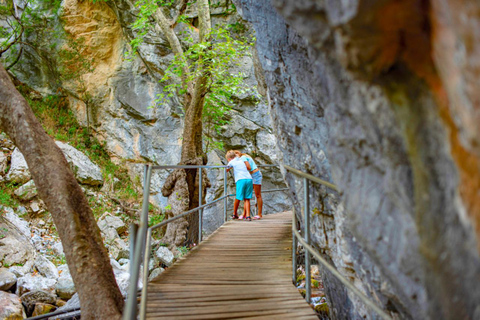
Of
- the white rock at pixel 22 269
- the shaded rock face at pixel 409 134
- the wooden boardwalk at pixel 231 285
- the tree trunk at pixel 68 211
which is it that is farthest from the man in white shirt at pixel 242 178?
the white rock at pixel 22 269

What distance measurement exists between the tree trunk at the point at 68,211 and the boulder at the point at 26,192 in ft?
22.3

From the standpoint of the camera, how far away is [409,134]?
130 cm

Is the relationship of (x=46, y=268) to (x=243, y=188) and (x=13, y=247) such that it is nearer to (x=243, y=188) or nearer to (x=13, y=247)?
(x=13, y=247)

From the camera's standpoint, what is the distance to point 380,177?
1580 mm

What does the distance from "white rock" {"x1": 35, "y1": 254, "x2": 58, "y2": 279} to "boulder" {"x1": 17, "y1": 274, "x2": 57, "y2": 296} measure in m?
0.51

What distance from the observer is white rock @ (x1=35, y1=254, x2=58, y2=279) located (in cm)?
662

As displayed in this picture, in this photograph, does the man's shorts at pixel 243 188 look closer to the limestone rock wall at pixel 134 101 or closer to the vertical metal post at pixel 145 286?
the vertical metal post at pixel 145 286

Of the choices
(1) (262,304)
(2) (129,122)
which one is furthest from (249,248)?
(2) (129,122)

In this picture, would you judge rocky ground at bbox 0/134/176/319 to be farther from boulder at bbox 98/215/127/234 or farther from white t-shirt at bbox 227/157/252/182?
white t-shirt at bbox 227/157/252/182

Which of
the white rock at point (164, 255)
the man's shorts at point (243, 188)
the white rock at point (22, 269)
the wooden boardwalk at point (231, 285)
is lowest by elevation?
the white rock at point (22, 269)

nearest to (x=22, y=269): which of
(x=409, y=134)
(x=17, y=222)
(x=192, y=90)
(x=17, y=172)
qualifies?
(x=17, y=222)

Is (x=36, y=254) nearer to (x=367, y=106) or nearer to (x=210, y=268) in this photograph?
(x=210, y=268)

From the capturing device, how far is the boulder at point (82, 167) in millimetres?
10617

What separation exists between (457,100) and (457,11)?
266 mm
